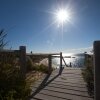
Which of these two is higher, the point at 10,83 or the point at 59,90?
the point at 10,83

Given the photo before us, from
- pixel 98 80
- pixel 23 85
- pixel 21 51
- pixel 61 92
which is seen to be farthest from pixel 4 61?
pixel 61 92

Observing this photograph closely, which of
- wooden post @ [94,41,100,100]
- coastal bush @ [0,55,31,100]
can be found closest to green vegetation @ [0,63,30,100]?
coastal bush @ [0,55,31,100]

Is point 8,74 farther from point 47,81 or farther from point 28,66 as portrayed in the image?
point 28,66

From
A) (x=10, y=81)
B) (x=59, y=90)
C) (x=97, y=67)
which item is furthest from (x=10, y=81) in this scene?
(x=59, y=90)

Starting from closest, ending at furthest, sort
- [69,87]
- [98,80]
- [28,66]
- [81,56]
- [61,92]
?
1. [98,80]
2. [61,92]
3. [69,87]
4. [28,66]
5. [81,56]

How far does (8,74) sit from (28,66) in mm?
5225

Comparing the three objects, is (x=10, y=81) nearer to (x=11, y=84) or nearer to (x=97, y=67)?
(x=11, y=84)

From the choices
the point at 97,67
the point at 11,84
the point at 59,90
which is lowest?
the point at 59,90

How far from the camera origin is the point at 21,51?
5602 mm

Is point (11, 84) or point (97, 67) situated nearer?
point (97, 67)

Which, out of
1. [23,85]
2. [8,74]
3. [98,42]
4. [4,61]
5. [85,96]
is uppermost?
[98,42]

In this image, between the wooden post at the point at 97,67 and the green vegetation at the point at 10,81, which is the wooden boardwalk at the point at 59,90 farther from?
the wooden post at the point at 97,67

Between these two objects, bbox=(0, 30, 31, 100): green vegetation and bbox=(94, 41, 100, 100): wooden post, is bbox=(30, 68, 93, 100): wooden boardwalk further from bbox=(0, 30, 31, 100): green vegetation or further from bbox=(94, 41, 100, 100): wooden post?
bbox=(94, 41, 100, 100): wooden post

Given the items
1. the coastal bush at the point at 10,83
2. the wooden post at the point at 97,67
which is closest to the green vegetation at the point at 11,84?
the coastal bush at the point at 10,83
